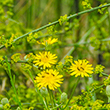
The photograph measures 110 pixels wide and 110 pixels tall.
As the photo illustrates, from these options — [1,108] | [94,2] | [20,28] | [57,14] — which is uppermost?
[94,2]

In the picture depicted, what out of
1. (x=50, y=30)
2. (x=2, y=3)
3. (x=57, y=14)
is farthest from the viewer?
(x=57, y=14)

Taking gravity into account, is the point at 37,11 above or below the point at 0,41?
Result: above

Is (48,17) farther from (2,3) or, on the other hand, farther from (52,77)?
(52,77)

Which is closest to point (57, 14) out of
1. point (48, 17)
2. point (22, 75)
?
point (48, 17)

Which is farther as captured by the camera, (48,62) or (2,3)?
(2,3)

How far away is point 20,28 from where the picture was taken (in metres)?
1.06

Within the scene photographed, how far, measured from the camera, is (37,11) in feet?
4.96

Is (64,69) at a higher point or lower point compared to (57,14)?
lower

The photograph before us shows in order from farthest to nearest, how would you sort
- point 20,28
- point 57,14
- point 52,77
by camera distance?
point 57,14 → point 20,28 → point 52,77

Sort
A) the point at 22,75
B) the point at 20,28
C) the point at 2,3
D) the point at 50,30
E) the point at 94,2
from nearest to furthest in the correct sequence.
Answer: the point at 50,30, the point at 2,3, the point at 22,75, the point at 20,28, the point at 94,2

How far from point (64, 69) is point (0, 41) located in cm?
18

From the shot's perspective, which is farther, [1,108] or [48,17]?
[48,17]

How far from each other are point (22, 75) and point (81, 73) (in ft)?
2.02

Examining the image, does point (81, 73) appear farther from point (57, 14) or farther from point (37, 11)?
point (37, 11)
